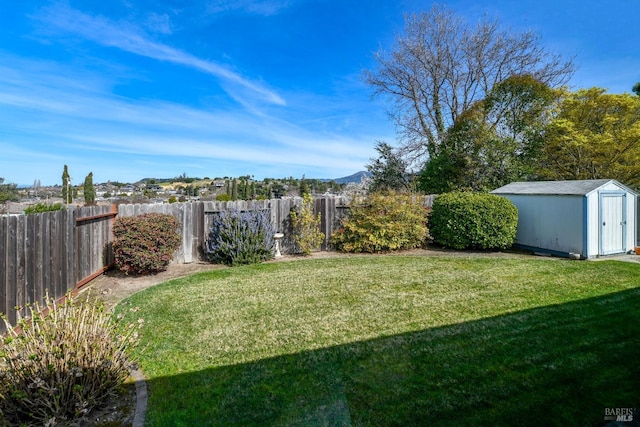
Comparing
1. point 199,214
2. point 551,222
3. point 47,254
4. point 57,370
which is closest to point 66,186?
point 199,214

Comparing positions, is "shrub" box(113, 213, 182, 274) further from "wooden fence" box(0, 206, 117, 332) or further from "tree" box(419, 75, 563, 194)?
"tree" box(419, 75, 563, 194)

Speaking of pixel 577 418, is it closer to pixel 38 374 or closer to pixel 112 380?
pixel 112 380

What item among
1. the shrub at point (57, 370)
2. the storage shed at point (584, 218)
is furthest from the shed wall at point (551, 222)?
the shrub at point (57, 370)

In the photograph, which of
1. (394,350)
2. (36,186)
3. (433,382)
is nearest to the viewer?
(433,382)

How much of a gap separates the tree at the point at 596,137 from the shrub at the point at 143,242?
1443cm

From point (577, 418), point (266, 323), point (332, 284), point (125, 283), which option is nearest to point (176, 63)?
point (125, 283)

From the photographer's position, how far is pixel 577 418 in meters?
2.30

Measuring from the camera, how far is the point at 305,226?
31.9 feet

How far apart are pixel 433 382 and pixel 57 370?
2995mm

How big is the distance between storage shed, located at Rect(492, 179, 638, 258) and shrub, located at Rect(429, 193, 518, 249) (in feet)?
2.35

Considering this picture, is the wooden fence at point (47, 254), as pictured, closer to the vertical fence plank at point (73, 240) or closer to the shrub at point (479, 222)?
the vertical fence plank at point (73, 240)

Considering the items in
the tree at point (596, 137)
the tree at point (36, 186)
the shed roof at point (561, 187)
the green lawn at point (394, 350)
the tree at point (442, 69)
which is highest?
the tree at point (442, 69)

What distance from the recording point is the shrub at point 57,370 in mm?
2381

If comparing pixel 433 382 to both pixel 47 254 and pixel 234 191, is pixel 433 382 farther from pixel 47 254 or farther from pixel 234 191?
pixel 234 191
